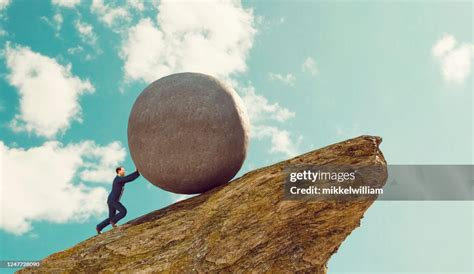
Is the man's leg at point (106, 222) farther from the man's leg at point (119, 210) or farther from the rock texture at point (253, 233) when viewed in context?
the rock texture at point (253, 233)

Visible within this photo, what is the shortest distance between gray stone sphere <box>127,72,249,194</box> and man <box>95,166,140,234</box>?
4.86ft

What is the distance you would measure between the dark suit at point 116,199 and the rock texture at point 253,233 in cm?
271

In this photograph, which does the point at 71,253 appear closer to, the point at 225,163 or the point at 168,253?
the point at 168,253

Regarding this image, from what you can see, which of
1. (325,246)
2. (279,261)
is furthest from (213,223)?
(325,246)

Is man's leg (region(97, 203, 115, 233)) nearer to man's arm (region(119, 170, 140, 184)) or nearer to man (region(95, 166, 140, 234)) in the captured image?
man (region(95, 166, 140, 234))

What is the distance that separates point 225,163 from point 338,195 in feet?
13.2

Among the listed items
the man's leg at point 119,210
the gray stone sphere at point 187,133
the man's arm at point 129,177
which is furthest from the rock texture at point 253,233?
the man's arm at point 129,177

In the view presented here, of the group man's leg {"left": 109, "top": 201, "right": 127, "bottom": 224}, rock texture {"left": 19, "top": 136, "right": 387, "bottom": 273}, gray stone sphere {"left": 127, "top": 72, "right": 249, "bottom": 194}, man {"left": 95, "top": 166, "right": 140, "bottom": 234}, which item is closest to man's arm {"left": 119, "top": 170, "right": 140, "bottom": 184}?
man {"left": 95, "top": 166, "right": 140, "bottom": 234}

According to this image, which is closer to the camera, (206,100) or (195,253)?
(195,253)

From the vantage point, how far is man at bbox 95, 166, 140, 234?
16953 millimetres

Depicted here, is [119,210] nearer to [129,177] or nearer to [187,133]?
[129,177]

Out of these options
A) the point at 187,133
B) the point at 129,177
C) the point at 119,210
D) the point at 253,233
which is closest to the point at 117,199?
the point at 119,210

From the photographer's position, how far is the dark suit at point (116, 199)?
1695cm

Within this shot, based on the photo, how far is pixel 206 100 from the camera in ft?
48.8
